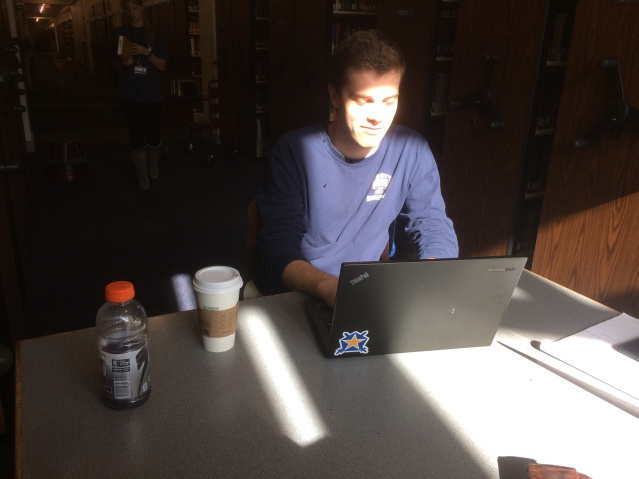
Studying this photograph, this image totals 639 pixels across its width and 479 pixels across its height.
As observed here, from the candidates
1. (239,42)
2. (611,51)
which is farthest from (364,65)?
(239,42)

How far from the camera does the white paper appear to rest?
83 centimetres

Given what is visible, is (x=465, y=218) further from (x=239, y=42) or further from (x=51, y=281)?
(x=239, y=42)

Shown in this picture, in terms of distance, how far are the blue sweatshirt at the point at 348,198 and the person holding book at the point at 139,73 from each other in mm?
3212

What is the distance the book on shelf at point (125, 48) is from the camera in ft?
12.9

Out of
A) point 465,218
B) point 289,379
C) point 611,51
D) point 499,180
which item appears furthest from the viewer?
point 465,218

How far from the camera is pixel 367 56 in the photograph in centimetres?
132

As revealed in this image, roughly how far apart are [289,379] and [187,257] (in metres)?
2.45

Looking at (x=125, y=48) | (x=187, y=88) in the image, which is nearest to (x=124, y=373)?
(x=125, y=48)

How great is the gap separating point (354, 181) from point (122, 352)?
2.91ft

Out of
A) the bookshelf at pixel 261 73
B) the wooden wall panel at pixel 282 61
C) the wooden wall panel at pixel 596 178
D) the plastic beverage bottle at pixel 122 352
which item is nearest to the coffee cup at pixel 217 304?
the plastic beverage bottle at pixel 122 352

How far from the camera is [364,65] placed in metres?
1.32

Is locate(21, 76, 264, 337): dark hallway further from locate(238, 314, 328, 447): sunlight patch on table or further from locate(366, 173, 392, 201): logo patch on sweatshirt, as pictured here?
locate(238, 314, 328, 447): sunlight patch on table

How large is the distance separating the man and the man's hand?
0.10 meters

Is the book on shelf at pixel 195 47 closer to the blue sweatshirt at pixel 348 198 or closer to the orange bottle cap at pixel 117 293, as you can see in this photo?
the blue sweatshirt at pixel 348 198
